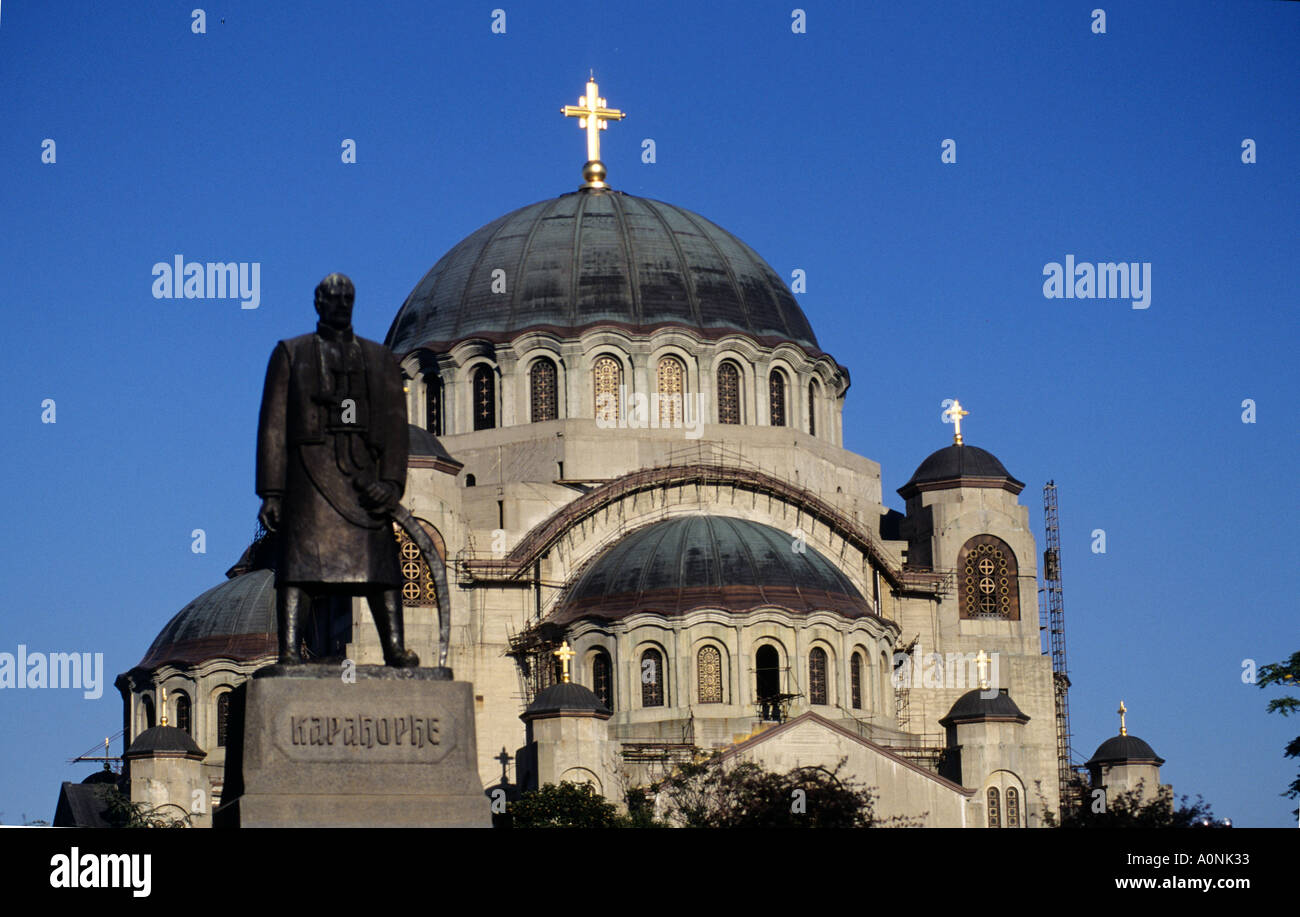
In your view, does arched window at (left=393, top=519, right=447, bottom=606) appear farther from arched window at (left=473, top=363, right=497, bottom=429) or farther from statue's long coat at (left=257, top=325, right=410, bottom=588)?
statue's long coat at (left=257, top=325, right=410, bottom=588)

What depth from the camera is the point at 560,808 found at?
172ft

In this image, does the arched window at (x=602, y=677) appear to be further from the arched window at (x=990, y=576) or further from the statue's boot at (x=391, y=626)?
the statue's boot at (x=391, y=626)

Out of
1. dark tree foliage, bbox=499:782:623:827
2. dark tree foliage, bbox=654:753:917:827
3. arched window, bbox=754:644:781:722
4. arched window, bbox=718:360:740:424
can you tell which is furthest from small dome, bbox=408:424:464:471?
dark tree foliage, bbox=499:782:623:827

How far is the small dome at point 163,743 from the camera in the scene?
208ft

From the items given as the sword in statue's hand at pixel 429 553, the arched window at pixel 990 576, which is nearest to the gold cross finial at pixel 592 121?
the arched window at pixel 990 576

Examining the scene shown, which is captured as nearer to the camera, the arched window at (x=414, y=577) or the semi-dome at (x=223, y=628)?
the arched window at (x=414, y=577)

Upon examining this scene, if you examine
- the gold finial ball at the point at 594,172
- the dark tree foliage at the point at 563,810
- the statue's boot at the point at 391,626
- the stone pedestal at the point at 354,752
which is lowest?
the stone pedestal at the point at 354,752

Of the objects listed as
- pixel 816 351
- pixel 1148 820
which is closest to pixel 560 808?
pixel 1148 820

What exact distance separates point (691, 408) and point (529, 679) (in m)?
10.3

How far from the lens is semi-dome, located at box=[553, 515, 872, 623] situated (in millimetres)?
60031

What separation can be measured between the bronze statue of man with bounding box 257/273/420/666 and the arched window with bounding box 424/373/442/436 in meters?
51.1

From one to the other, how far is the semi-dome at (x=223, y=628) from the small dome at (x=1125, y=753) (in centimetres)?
2245

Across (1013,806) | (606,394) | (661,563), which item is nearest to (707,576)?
(661,563)
